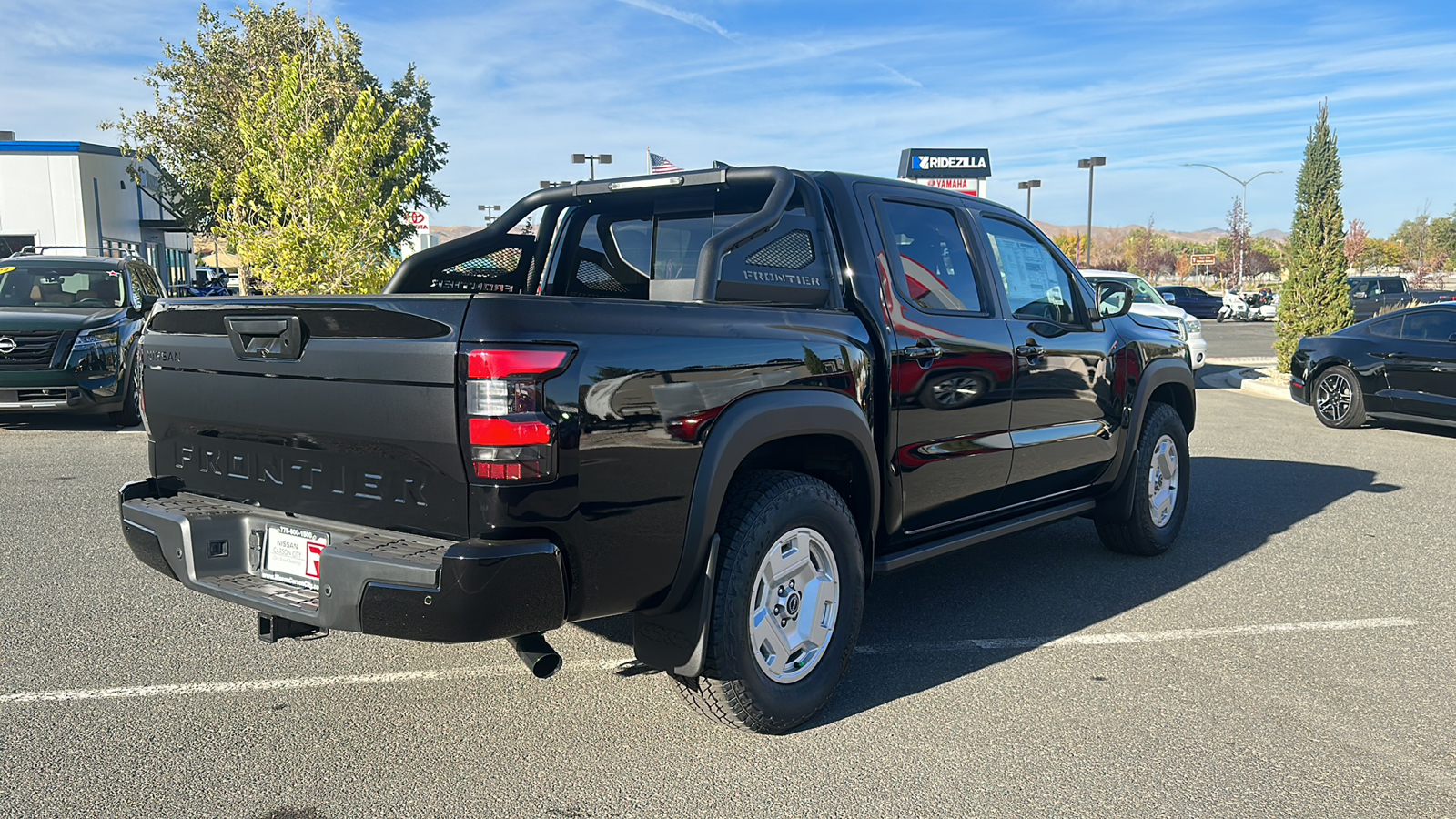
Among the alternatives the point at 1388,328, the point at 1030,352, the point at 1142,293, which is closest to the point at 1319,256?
the point at 1142,293

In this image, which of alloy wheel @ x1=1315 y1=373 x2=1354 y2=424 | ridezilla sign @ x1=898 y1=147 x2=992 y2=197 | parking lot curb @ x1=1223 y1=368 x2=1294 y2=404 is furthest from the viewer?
ridezilla sign @ x1=898 y1=147 x2=992 y2=197

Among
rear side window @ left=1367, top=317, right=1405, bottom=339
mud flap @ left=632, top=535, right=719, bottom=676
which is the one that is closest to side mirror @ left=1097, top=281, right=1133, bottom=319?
mud flap @ left=632, top=535, right=719, bottom=676

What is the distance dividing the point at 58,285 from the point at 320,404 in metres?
10.4

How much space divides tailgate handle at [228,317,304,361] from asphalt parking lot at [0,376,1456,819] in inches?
49.9

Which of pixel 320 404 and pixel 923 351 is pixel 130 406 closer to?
pixel 320 404

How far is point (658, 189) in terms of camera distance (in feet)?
15.0

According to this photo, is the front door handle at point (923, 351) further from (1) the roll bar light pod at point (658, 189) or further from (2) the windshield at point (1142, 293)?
(2) the windshield at point (1142, 293)

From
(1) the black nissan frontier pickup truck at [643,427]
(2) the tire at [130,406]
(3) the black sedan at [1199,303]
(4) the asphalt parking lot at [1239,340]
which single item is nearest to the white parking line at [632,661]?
(1) the black nissan frontier pickup truck at [643,427]

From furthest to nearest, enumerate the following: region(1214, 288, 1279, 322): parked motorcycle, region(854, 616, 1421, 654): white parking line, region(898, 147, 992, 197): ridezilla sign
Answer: region(1214, 288, 1279, 322): parked motorcycle
region(898, 147, 992, 197): ridezilla sign
region(854, 616, 1421, 654): white parking line

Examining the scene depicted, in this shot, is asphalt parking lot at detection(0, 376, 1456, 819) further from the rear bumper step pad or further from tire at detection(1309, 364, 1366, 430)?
tire at detection(1309, 364, 1366, 430)

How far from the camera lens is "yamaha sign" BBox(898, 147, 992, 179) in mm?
26953

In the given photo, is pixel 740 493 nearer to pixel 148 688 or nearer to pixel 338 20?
pixel 148 688

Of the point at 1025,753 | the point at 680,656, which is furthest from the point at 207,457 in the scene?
the point at 1025,753

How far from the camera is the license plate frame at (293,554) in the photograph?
10.4 feet
